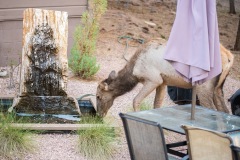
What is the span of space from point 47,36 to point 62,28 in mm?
291

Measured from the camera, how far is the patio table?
236 inches

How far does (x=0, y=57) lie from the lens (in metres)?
12.2

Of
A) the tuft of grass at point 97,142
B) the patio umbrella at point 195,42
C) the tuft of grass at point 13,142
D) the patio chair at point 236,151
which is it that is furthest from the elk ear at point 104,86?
the patio chair at point 236,151

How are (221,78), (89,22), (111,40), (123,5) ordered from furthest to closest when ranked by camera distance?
(123,5) < (111,40) < (89,22) < (221,78)

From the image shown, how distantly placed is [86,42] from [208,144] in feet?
23.4

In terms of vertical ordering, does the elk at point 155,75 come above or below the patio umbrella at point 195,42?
below

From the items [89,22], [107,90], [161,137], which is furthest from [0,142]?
[89,22]

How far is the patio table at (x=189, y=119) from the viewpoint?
600cm

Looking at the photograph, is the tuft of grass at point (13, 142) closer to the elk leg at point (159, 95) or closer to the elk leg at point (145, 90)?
the elk leg at point (145, 90)

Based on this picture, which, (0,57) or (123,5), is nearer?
(0,57)

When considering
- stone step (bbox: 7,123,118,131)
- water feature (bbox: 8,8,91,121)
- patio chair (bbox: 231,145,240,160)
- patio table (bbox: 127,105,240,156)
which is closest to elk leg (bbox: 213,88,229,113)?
patio table (bbox: 127,105,240,156)

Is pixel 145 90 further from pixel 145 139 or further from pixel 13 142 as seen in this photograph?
pixel 145 139

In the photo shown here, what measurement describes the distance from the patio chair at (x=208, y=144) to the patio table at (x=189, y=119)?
97cm

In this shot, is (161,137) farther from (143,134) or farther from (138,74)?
(138,74)
